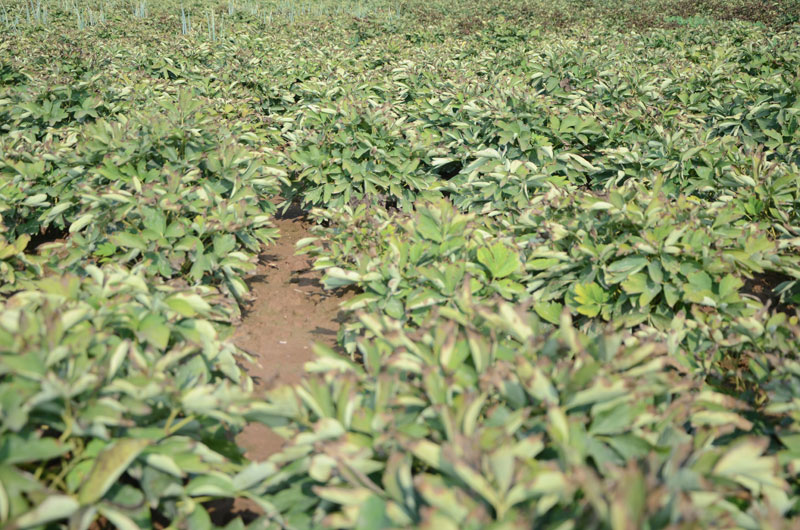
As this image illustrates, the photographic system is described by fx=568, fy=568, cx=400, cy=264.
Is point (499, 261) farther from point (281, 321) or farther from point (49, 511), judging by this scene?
point (49, 511)

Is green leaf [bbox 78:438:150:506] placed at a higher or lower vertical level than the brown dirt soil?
higher

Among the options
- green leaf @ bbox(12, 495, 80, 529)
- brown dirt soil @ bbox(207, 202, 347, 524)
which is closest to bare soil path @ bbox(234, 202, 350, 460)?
brown dirt soil @ bbox(207, 202, 347, 524)

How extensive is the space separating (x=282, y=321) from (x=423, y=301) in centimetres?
142

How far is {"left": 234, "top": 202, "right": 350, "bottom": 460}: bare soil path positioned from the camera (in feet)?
8.99

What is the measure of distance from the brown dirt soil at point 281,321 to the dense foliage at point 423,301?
25 cm

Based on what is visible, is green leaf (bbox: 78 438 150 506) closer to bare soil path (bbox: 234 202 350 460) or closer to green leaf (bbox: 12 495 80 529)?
green leaf (bbox: 12 495 80 529)

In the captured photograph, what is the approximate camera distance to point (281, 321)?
3686mm

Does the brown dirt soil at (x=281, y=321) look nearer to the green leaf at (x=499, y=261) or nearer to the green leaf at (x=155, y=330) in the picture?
the green leaf at (x=155, y=330)

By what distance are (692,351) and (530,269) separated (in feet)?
3.06

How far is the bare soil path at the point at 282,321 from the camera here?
2.74 metres

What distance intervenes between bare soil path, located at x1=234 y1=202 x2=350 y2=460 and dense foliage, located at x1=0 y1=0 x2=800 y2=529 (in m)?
0.24

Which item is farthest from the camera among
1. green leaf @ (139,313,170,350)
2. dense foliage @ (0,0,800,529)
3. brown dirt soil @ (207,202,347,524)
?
brown dirt soil @ (207,202,347,524)

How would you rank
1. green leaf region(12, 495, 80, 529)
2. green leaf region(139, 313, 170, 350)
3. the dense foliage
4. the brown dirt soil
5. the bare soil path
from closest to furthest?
green leaf region(12, 495, 80, 529) → the dense foliage → green leaf region(139, 313, 170, 350) → the brown dirt soil → the bare soil path

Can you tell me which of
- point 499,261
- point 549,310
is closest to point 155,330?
point 499,261
